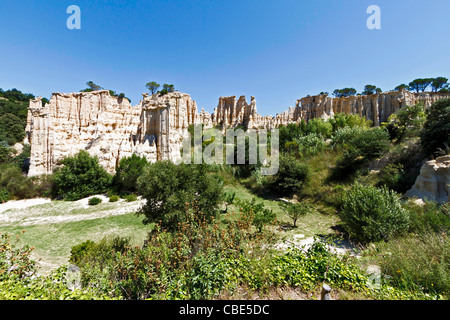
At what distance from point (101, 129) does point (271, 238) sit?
Result: 26.8m

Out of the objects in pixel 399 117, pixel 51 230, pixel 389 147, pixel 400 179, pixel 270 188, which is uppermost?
pixel 399 117

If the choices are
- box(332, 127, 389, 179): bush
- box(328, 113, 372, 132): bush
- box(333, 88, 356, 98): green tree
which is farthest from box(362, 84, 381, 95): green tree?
box(332, 127, 389, 179): bush

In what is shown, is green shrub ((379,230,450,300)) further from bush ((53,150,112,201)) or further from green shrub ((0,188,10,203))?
green shrub ((0,188,10,203))

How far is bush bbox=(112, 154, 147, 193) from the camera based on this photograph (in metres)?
18.8

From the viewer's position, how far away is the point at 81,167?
1848 centimetres

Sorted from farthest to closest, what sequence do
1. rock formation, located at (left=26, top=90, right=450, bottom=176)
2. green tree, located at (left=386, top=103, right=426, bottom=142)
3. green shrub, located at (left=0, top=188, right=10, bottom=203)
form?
rock formation, located at (left=26, top=90, right=450, bottom=176) < green shrub, located at (left=0, top=188, right=10, bottom=203) < green tree, located at (left=386, top=103, right=426, bottom=142)

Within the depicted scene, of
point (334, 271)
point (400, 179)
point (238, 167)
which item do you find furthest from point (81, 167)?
point (400, 179)

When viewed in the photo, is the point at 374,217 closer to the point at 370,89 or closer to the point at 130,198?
the point at 130,198

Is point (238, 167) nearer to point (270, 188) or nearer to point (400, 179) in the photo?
point (270, 188)

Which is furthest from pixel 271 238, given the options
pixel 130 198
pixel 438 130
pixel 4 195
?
pixel 4 195

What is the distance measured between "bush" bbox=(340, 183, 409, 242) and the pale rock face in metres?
2.93

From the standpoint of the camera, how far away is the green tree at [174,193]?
696 centimetres

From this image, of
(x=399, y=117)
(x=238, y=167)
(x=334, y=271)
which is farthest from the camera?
(x=238, y=167)

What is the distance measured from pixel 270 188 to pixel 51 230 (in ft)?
56.1
